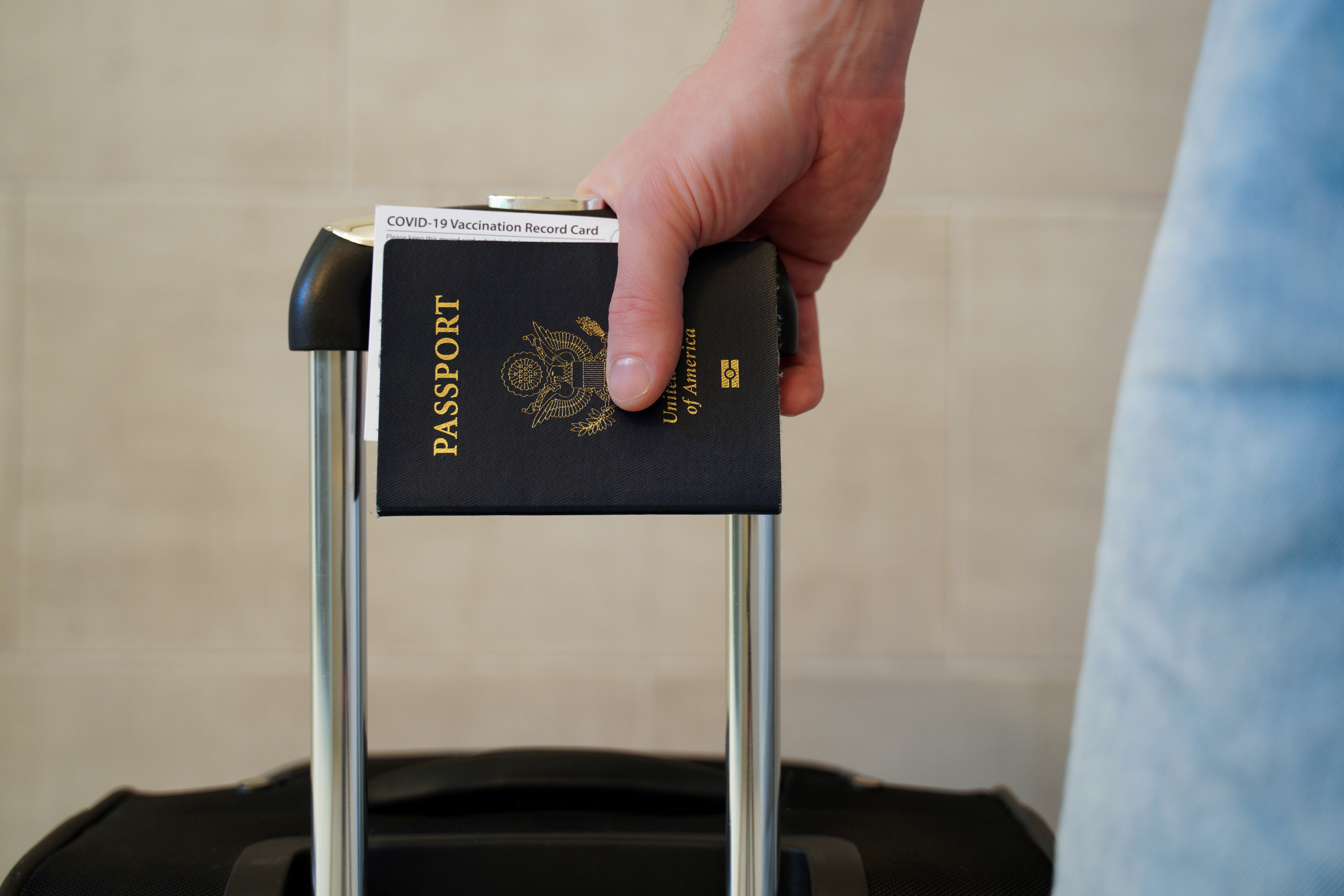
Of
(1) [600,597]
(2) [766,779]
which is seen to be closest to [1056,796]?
(1) [600,597]

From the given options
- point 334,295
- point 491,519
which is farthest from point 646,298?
point 491,519

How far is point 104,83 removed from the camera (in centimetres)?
93

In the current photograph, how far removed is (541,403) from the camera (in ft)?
1.26

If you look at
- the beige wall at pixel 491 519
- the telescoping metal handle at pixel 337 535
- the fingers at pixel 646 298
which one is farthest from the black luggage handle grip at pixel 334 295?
the beige wall at pixel 491 519

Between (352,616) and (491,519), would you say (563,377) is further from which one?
(491,519)

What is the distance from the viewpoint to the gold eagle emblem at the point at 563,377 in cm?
38

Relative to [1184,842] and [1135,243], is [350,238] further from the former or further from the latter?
[1135,243]

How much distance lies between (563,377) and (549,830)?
0.31 meters

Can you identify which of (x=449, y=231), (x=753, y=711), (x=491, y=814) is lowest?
(x=491, y=814)

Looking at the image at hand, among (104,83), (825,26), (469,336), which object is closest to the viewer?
(469,336)

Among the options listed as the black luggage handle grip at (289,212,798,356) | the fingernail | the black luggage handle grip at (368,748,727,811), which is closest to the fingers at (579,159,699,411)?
the fingernail

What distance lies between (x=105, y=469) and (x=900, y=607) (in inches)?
36.5

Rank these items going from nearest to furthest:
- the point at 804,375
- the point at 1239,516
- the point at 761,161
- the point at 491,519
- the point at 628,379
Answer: the point at 1239,516
the point at 628,379
the point at 761,161
the point at 804,375
the point at 491,519

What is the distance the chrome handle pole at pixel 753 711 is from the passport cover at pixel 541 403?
0.06 m
